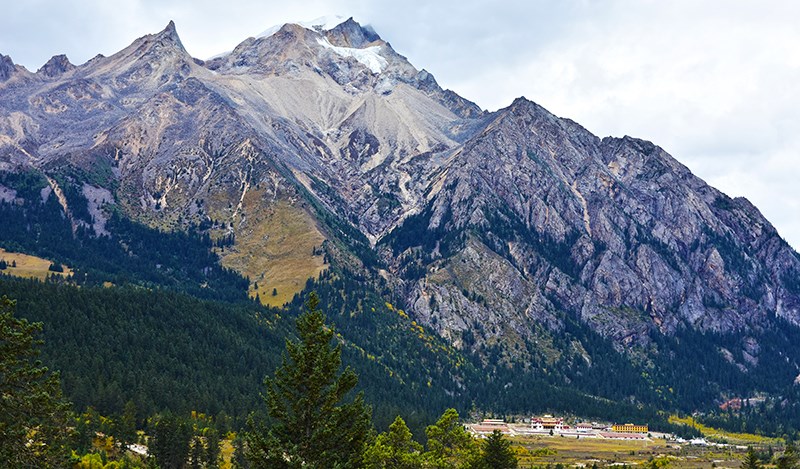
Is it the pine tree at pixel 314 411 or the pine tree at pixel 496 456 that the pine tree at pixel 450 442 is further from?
the pine tree at pixel 314 411

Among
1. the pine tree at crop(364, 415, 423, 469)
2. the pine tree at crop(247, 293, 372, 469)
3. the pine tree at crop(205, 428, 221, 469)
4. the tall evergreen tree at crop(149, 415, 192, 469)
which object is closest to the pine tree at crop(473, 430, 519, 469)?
the pine tree at crop(364, 415, 423, 469)

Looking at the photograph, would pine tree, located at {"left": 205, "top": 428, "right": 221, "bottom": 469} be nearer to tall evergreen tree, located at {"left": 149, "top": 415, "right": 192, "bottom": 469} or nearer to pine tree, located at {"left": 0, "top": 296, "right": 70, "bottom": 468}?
tall evergreen tree, located at {"left": 149, "top": 415, "right": 192, "bottom": 469}

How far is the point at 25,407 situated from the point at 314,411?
697 inches

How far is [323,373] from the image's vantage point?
1725 inches

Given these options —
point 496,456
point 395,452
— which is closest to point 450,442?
point 496,456

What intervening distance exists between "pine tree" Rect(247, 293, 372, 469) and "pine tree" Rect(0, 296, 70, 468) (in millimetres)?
12670

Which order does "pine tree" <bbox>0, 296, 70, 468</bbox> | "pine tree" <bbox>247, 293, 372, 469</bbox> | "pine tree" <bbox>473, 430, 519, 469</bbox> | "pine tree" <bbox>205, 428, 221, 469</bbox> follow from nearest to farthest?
"pine tree" <bbox>0, 296, 70, 468</bbox>
"pine tree" <bbox>247, 293, 372, 469</bbox>
"pine tree" <bbox>473, 430, 519, 469</bbox>
"pine tree" <bbox>205, 428, 221, 469</bbox>

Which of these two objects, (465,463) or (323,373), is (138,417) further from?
(323,373)

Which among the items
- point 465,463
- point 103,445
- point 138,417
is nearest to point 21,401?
point 465,463

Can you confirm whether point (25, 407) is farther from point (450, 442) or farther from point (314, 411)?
point (450, 442)

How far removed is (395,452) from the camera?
71938mm

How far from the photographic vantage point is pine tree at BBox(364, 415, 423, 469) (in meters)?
68.6

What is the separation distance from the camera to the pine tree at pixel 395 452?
68562 millimetres

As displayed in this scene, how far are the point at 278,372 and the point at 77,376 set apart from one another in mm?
158793
